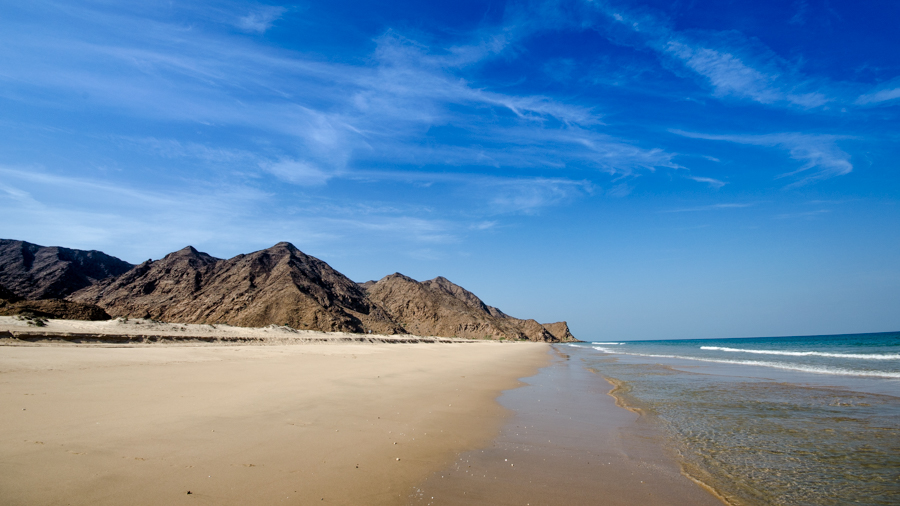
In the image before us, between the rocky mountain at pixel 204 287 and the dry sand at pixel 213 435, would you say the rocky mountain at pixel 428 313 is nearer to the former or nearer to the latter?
the rocky mountain at pixel 204 287

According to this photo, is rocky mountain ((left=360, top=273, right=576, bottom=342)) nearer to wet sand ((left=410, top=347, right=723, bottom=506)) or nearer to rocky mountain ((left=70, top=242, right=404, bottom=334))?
rocky mountain ((left=70, top=242, right=404, bottom=334))

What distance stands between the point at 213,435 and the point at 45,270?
4058 inches

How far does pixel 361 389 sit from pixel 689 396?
9.86 metres

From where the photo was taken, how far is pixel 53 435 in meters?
4.76

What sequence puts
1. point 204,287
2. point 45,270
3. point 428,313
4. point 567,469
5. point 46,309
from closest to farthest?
1. point 567,469
2. point 46,309
3. point 204,287
4. point 45,270
5. point 428,313

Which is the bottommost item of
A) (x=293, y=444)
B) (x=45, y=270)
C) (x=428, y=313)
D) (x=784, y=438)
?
(x=428, y=313)

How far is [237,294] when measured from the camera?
69.0m

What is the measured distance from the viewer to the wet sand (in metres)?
4.43

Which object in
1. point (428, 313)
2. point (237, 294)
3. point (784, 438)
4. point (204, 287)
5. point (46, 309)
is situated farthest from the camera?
point (428, 313)

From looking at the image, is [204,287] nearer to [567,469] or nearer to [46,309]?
[46,309]

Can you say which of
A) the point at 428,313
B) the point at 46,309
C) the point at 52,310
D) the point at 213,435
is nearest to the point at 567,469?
the point at 213,435

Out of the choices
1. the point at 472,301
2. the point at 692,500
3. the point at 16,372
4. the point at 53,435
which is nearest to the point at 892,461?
the point at 692,500

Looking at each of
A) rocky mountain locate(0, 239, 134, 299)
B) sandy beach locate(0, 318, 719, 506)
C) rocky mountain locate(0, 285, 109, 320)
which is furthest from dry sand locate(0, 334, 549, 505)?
rocky mountain locate(0, 239, 134, 299)

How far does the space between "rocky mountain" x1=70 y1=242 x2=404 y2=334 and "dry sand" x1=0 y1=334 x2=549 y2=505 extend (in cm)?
5433
